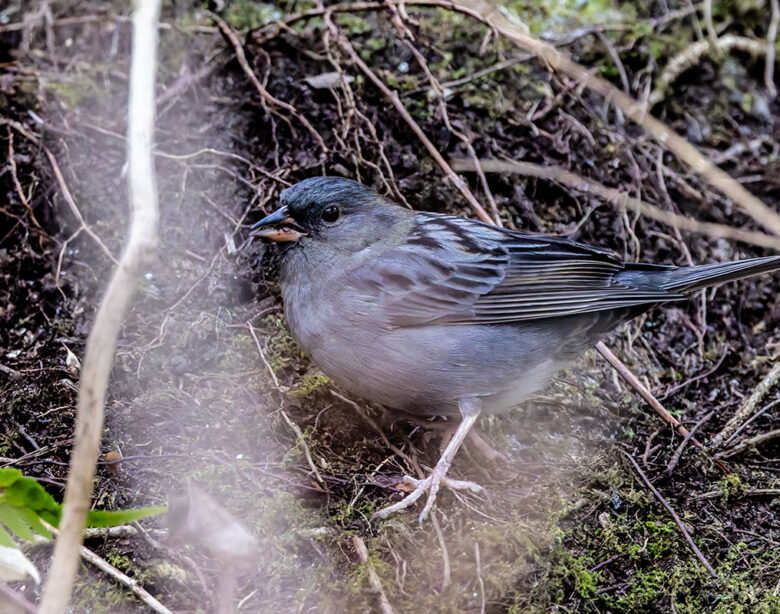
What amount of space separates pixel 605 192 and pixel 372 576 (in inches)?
139

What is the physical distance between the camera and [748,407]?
469 cm

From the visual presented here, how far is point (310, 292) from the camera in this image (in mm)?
4359

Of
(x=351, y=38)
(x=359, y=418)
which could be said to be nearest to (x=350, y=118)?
(x=351, y=38)

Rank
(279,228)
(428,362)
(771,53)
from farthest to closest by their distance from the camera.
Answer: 1. (771,53)
2. (279,228)
3. (428,362)

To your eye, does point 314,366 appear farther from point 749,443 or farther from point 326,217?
point 749,443

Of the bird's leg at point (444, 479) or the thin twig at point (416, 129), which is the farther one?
the thin twig at point (416, 129)

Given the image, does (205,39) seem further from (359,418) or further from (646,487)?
(646,487)

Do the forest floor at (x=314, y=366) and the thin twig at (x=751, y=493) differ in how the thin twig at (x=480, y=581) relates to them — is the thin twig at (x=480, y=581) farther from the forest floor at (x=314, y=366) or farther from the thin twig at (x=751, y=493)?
the thin twig at (x=751, y=493)

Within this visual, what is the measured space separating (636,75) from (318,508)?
4.62 metres

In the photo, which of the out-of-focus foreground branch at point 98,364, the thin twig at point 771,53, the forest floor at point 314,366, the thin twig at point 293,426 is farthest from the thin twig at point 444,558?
the thin twig at point 771,53

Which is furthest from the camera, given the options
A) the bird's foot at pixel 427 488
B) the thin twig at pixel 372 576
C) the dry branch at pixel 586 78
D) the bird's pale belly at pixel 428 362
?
the dry branch at pixel 586 78

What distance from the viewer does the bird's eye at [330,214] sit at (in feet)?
14.9

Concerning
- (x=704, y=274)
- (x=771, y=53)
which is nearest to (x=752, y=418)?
(x=704, y=274)

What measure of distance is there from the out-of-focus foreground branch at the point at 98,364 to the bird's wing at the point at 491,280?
2081 millimetres
